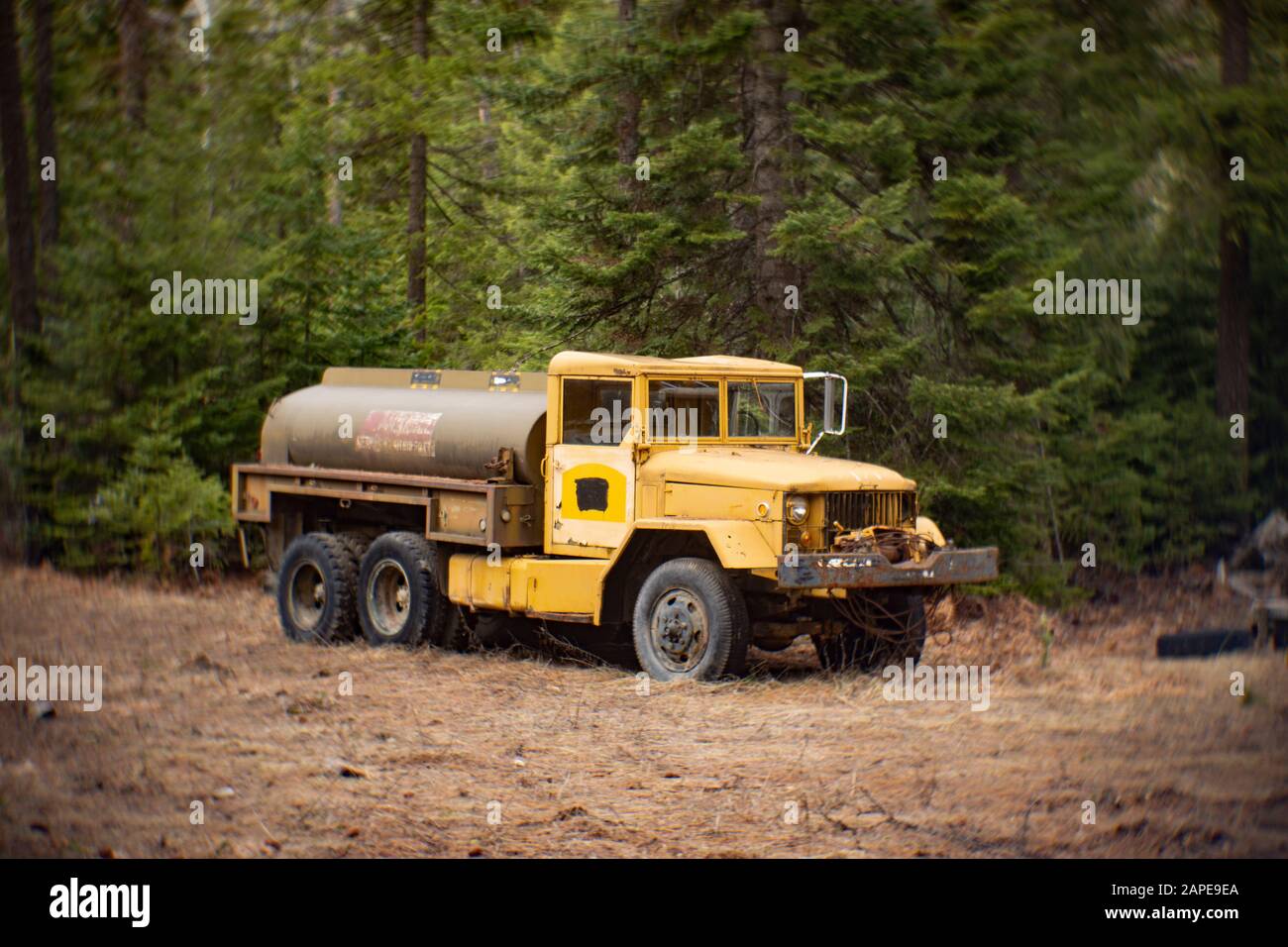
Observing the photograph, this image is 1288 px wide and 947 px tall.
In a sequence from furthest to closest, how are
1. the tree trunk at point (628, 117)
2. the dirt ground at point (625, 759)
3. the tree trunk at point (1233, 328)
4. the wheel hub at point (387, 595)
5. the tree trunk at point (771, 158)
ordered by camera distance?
the tree trunk at point (1233, 328), the tree trunk at point (628, 117), the tree trunk at point (771, 158), the wheel hub at point (387, 595), the dirt ground at point (625, 759)

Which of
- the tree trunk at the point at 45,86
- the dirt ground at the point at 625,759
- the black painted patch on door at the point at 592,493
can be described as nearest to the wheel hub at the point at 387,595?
the dirt ground at the point at 625,759

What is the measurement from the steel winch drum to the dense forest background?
247 cm

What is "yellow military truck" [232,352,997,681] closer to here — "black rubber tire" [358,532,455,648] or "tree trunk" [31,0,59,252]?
"black rubber tire" [358,532,455,648]

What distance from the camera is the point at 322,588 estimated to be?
14672 millimetres

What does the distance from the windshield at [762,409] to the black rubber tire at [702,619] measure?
1467 millimetres

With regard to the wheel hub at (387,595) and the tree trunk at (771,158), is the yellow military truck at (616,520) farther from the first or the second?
the tree trunk at (771,158)

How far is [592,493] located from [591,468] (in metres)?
0.22

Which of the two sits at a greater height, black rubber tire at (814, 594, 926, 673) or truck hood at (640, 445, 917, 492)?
truck hood at (640, 445, 917, 492)

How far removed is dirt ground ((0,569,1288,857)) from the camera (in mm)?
7148

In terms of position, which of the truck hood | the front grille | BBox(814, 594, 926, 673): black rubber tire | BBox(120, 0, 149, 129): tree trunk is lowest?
BBox(814, 594, 926, 673): black rubber tire

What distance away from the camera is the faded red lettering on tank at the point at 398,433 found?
13.7 meters

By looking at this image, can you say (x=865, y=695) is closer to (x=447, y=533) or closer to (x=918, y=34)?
(x=447, y=533)

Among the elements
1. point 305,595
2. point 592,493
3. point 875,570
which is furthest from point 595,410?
point 305,595

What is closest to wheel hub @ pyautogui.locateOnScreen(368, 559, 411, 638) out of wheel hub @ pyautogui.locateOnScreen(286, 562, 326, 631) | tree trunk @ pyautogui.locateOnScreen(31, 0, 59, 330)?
wheel hub @ pyautogui.locateOnScreen(286, 562, 326, 631)
